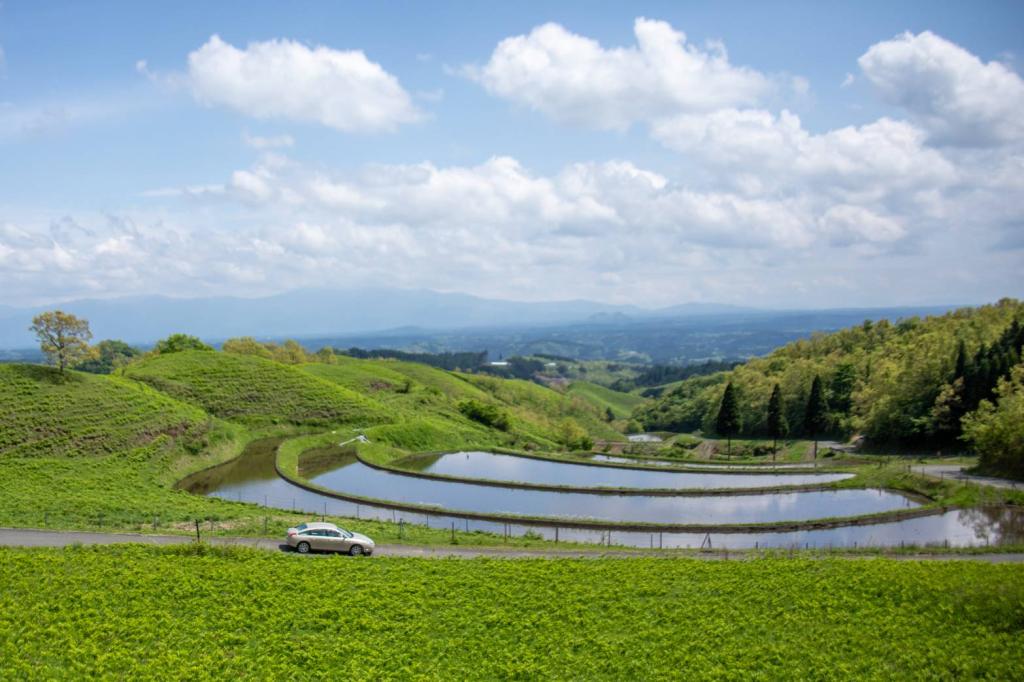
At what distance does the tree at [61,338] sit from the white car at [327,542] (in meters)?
40.8

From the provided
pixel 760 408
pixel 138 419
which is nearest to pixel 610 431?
pixel 760 408

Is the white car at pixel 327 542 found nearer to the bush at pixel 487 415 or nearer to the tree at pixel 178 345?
the bush at pixel 487 415

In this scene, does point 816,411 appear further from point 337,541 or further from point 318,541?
point 318,541

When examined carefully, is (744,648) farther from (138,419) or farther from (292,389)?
(292,389)

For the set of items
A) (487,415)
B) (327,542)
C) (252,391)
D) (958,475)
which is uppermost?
(252,391)

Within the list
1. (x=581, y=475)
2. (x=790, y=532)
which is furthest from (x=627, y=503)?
(x=581, y=475)

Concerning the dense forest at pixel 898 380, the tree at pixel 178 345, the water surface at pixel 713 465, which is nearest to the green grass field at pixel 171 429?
the water surface at pixel 713 465

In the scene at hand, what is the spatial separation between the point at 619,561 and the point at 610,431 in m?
105

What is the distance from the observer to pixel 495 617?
22281 mm

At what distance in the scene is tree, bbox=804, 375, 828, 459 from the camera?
247ft

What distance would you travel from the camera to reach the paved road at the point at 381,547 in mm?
28453

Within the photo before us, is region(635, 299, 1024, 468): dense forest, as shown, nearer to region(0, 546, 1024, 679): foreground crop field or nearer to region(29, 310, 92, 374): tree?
region(0, 546, 1024, 679): foreground crop field

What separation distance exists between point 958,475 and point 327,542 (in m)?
44.4

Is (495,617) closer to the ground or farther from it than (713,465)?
farther from it
